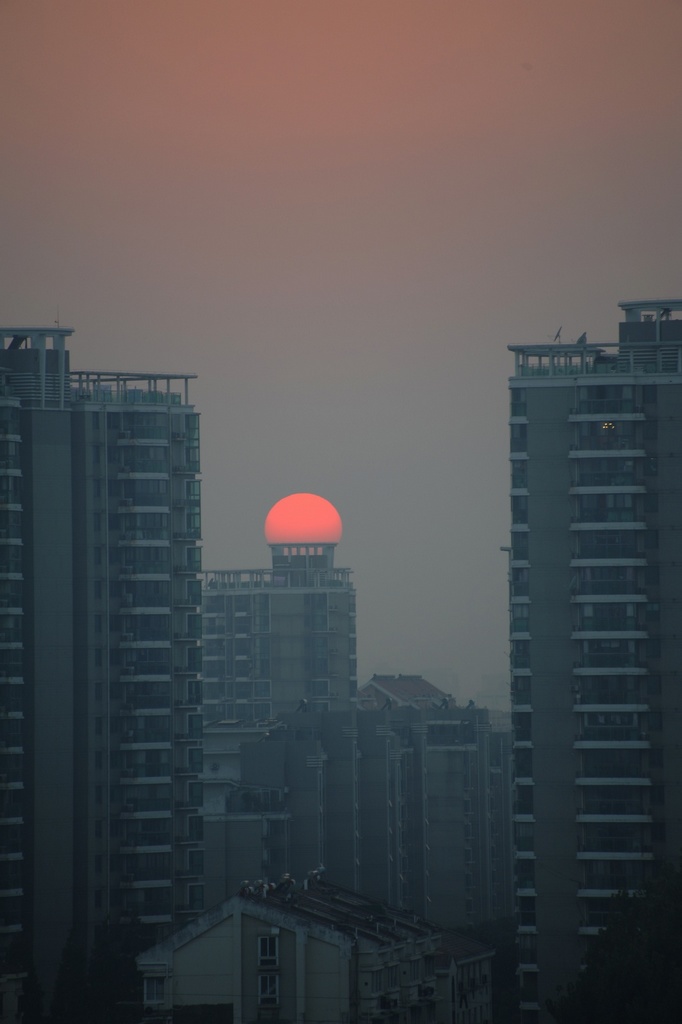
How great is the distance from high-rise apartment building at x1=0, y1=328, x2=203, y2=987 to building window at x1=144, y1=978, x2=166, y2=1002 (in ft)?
62.9

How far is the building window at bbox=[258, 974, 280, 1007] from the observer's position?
6994 centimetres

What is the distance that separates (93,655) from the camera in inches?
3661

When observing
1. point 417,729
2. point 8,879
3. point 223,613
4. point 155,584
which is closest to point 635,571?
point 155,584

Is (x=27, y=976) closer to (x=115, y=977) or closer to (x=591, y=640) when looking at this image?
(x=115, y=977)

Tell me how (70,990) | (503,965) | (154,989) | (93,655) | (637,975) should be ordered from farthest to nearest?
1. (503,965)
2. (93,655)
3. (70,990)
4. (154,989)
5. (637,975)

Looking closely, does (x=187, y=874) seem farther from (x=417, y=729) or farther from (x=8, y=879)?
(x=417, y=729)

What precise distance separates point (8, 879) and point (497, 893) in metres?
68.9

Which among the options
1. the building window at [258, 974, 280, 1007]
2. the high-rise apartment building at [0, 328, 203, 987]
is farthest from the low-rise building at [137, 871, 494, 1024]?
the high-rise apartment building at [0, 328, 203, 987]

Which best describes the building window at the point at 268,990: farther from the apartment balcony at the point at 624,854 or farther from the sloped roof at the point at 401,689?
the sloped roof at the point at 401,689

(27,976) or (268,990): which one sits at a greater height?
(268,990)

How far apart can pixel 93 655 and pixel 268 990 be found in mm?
26940

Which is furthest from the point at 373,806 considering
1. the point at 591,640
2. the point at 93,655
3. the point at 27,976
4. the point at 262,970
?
the point at 262,970

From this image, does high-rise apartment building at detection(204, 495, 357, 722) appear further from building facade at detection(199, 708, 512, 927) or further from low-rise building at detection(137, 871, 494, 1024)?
low-rise building at detection(137, 871, 494, 1024)

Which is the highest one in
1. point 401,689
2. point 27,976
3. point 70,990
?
point 401,689
